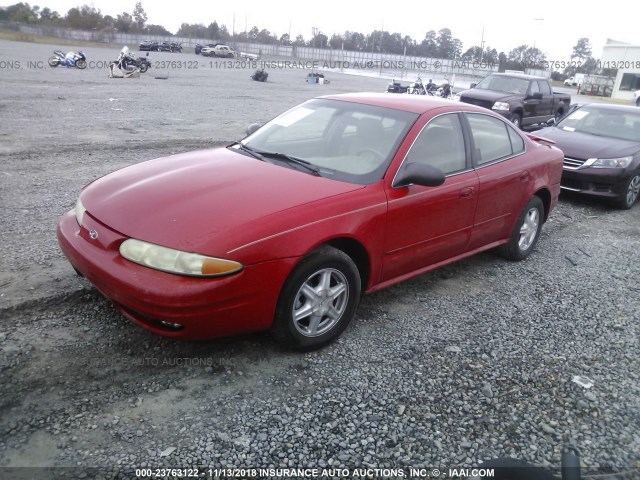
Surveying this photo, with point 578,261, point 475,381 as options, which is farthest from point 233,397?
point 578,261

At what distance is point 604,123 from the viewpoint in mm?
9180

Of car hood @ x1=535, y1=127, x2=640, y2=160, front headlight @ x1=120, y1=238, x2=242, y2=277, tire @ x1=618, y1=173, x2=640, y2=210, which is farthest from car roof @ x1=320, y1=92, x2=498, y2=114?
tire @ x1=618, y1=173, x2=640, y2=210

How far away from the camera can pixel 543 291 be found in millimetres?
4848

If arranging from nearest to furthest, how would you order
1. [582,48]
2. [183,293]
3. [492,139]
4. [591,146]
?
[183,293]
[492,139]
[591,146]
[582,48]

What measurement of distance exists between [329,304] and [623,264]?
3.91 m

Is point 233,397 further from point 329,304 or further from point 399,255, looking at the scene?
point 399,255

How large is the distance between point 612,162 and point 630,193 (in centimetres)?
65

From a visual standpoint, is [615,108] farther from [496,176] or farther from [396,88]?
[396,88]

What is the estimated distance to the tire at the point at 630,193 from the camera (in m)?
8.00

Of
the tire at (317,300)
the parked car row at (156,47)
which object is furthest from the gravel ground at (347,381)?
the parked car row at (156,47)

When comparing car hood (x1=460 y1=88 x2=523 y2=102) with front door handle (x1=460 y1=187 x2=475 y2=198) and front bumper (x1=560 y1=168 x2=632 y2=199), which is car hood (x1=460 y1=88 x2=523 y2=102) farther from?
front door handle (x1=460 y1=187 x2=475 y2=198)

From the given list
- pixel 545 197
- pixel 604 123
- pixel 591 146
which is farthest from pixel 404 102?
pixel 604 123

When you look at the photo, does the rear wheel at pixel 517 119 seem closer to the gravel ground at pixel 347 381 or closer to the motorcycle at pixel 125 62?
the gravel ground at pixel 347 381

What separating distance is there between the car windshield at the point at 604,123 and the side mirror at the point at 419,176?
654 centimetres
